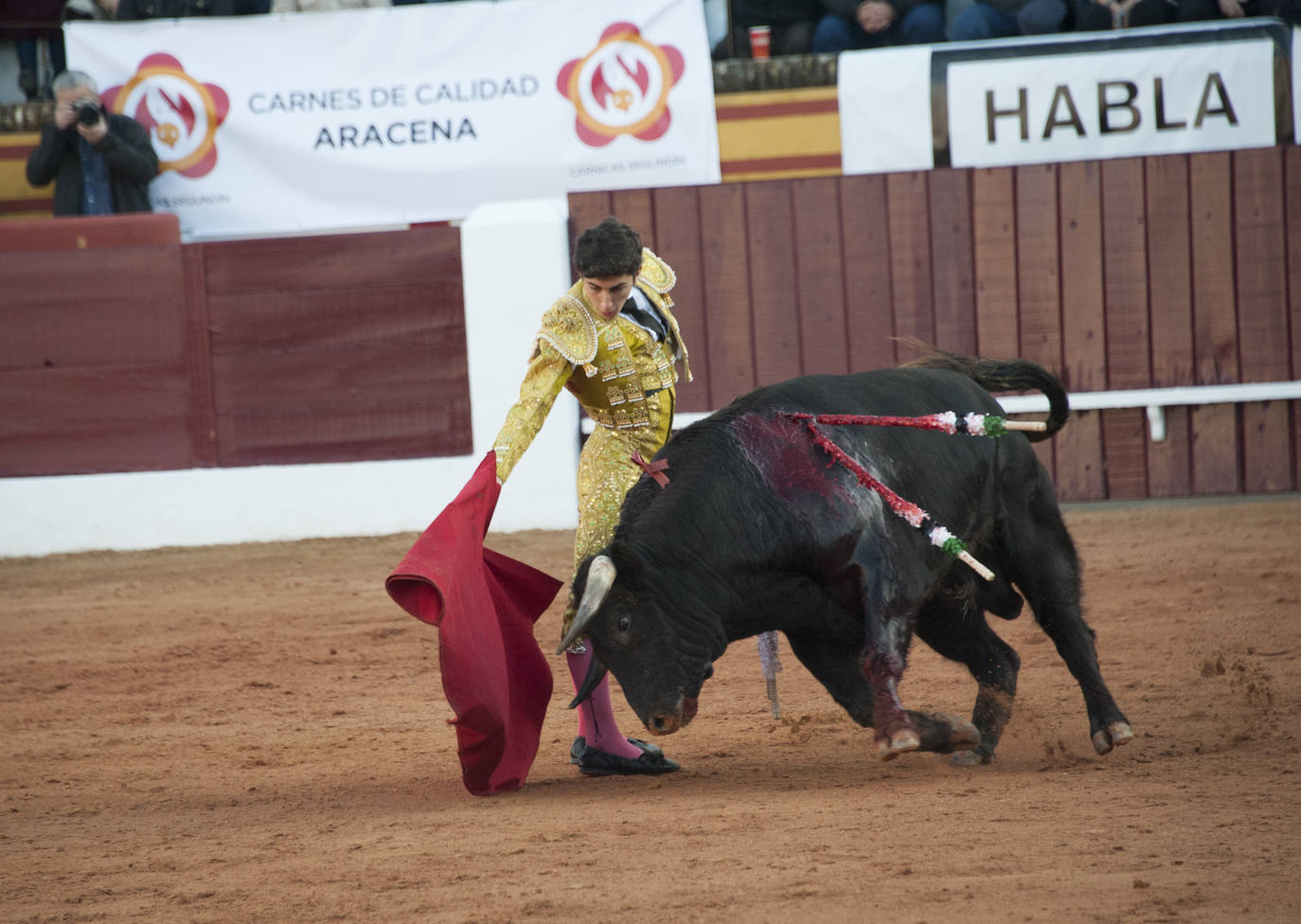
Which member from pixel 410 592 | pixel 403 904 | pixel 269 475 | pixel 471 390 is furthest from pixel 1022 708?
pixel 269 475

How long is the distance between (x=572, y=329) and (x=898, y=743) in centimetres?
123

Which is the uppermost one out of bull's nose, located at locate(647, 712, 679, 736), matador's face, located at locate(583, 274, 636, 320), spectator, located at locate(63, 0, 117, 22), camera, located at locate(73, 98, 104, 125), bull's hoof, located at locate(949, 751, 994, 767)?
spectator, located at locate(63, 0, 117, 22)

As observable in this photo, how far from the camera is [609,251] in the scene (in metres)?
3.45

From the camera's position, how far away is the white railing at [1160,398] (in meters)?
7.58

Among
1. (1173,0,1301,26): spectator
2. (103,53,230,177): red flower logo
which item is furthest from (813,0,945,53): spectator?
(103,53,230,177): red flower logo

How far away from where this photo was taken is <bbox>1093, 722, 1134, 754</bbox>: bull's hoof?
3537 mm

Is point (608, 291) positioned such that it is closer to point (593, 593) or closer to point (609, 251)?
point (609, 251)

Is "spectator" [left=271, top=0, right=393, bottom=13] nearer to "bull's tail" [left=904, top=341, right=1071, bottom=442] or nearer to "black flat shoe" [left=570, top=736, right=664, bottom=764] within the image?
"bull's tail" [left=904, top=341, right=1071, bottom=442]

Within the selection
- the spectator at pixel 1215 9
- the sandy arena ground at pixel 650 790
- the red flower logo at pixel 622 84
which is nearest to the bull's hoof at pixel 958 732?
the sandy arena ground at pixel 650 790

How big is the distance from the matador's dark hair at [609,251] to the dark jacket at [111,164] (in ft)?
17.9

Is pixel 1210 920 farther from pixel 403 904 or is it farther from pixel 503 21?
pixel 503 21

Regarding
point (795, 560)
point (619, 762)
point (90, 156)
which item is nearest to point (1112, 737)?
point (795, 560)

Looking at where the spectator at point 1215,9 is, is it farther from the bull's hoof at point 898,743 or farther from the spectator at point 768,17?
the bull's hoof at point 898,743

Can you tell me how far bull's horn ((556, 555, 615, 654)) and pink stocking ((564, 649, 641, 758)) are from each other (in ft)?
1.79
